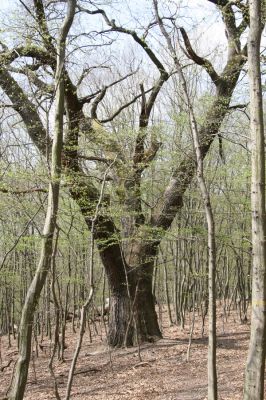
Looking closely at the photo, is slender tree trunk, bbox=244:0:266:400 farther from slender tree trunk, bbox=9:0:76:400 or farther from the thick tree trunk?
the thick tree trunk

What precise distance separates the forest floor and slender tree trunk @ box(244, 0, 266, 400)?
8.28 feet

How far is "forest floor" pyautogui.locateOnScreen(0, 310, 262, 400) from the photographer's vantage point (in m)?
7.20

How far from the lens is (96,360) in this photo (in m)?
9.98

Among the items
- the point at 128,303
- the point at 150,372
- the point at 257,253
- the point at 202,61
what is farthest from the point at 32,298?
the point at 202,61

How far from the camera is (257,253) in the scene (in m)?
4.06

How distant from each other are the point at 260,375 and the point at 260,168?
1.83m

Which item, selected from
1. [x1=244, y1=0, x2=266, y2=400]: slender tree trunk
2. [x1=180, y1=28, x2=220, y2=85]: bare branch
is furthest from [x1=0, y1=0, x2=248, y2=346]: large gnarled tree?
[x1=244, y1=0, x2=266, y2=400]: slender tree trunk

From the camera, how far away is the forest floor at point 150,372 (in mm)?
7203

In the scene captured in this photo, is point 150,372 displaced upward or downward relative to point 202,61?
downward

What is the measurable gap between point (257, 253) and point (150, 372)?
5252mm

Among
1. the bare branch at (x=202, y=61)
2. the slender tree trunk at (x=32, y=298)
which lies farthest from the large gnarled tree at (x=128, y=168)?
the slender tree trunk at (x=32, y=298)

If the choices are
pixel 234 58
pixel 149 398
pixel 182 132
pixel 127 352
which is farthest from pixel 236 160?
pixel 149 398

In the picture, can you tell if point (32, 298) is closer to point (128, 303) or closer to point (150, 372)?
point (150, 372)

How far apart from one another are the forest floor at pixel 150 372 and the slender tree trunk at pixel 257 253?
2524 millimetres
